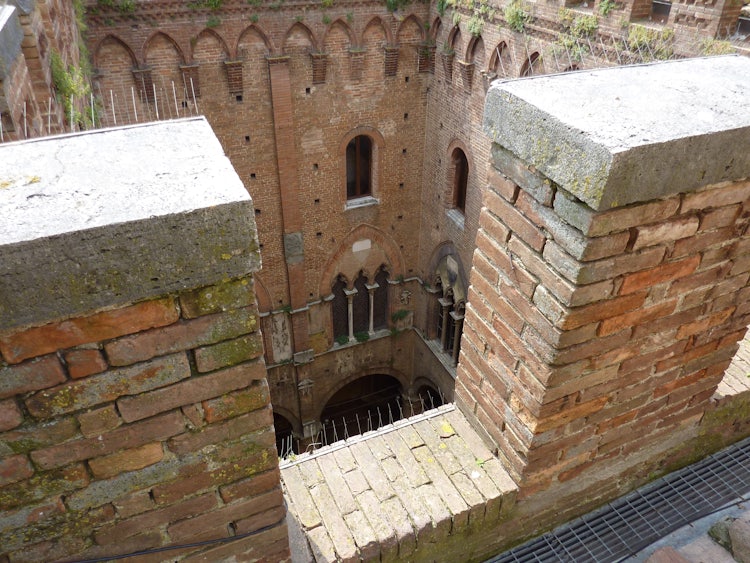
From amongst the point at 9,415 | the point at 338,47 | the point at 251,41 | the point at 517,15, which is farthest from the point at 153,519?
the point at 338,47

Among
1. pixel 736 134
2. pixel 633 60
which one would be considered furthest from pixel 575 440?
pixel 633 60

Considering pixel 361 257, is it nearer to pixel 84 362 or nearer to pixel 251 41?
pixel 251 41

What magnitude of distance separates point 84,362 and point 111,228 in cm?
39

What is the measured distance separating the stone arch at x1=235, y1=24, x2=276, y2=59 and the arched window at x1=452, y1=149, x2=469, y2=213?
11.9ft

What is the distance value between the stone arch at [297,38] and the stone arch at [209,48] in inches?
36.7

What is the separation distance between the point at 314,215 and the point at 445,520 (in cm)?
875

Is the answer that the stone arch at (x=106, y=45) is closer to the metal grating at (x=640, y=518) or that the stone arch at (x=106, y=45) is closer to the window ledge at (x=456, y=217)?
the window ledge at (x=456, y=217)

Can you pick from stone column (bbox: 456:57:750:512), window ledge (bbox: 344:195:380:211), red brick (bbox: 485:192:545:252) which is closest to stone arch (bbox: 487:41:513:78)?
window ledge (bbox: 344:195:380:211)

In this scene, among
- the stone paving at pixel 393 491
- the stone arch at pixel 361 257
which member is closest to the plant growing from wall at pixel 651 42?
the stone paving at pixel 393 491

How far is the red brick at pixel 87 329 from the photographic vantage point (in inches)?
56.2

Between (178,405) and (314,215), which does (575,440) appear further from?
(314,215)

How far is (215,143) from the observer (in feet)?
5.90

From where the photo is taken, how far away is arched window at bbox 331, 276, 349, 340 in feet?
39.3

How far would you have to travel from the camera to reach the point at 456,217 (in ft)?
35.0
